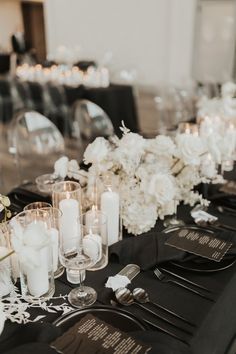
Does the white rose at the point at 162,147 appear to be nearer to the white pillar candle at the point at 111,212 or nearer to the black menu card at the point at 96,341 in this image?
Result: the white pillar candle at the point at 111,212

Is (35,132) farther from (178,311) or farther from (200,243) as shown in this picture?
(178,311)

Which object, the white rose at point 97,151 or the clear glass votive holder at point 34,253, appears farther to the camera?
the white rose at point 97,151

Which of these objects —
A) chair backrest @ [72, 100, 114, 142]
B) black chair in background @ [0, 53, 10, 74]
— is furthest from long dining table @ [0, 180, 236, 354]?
black chair in background @ [0, 53, 10, 74]

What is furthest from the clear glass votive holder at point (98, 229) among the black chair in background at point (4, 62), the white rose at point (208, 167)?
the black chair in background at point (4, 62)

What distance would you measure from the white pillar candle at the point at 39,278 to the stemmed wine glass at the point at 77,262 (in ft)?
0.22

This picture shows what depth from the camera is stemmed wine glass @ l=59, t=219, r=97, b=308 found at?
107 centimetres

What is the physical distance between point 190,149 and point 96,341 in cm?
81

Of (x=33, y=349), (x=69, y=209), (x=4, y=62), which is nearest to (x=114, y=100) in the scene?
(x=69, y=209)

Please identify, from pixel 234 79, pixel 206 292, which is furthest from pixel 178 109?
pixel 206 292

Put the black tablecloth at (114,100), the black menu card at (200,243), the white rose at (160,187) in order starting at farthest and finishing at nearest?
the black tablecloth at (114,100), the white rose at (160,187), the black menu card at (200,243)

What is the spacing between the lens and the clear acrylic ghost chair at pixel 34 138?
9.53 feet

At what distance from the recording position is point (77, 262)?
3.55 ft

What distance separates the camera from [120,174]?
144cm

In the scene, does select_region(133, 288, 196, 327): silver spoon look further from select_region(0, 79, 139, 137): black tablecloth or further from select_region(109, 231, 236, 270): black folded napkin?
select_region(0, 79, 139, 137): black tablecloth
